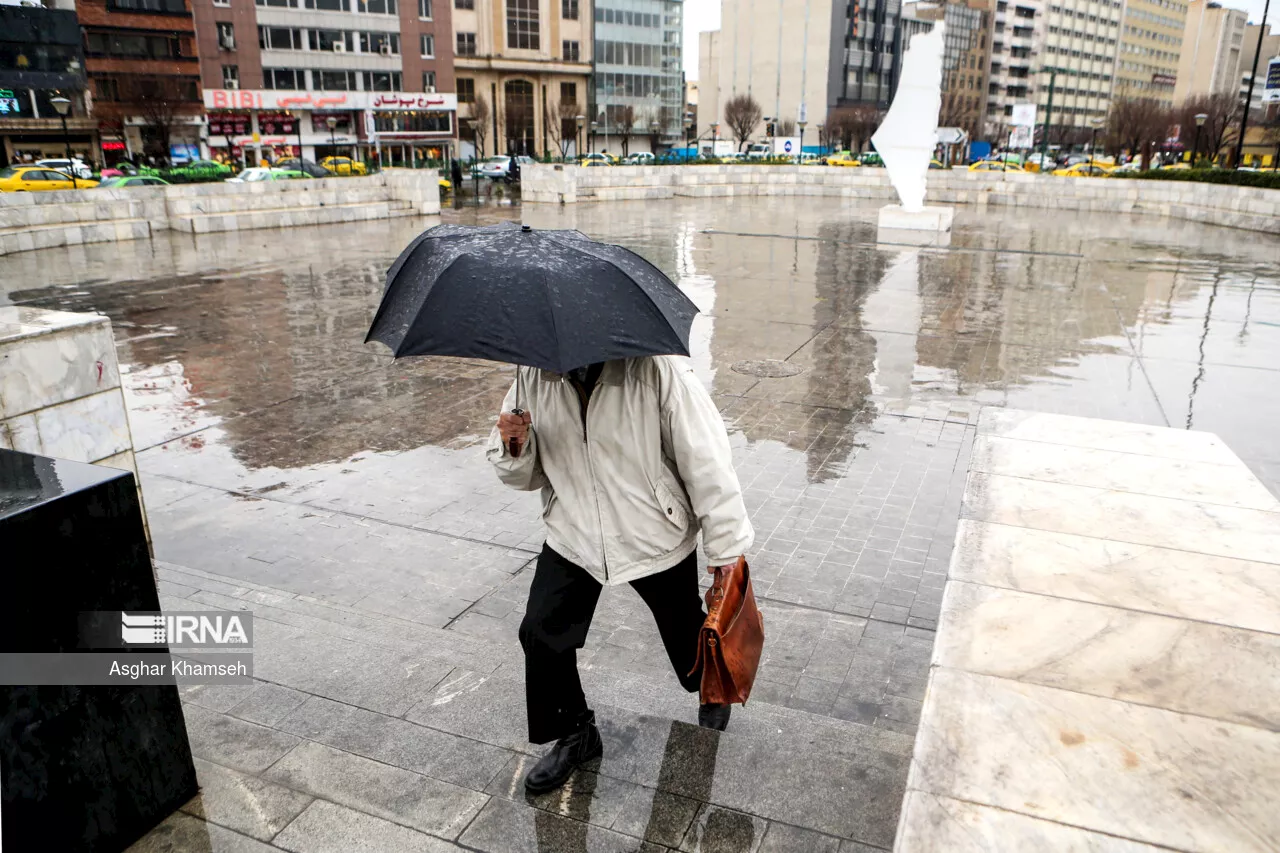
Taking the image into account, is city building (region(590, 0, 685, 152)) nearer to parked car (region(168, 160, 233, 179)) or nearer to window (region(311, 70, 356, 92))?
window (region(311, 70, 356, 92))

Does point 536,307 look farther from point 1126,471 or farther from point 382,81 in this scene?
point 382,81

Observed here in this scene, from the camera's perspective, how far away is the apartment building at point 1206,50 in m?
157

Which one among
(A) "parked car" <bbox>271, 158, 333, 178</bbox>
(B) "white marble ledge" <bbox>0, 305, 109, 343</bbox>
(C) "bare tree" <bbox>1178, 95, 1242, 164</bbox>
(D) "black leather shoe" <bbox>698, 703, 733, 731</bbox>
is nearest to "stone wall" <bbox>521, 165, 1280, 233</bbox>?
(A) "parked car" <bbox>271, 158, 333, 178</bbox>

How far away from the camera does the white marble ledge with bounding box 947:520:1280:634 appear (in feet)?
11.7

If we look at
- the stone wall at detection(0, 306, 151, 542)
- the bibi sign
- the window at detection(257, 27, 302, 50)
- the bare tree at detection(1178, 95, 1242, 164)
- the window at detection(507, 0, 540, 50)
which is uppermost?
the window at detection(507, 0, 540, 50)

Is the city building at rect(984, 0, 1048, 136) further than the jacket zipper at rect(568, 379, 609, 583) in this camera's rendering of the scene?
Yes

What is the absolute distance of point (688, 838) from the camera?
114 inches

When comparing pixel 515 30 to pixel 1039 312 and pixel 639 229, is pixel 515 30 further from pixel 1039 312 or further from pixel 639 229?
pixel 1039 312

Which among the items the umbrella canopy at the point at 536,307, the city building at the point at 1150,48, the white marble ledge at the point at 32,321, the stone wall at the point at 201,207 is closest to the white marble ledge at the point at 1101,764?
the umbrella canopy at the point at 536,307

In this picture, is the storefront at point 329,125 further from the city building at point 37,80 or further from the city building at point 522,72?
the city building at point 37,80

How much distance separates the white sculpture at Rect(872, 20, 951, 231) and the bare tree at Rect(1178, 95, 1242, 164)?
2229 centimetres

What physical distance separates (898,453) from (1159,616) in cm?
397

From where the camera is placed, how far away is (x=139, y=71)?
6028 centimetres

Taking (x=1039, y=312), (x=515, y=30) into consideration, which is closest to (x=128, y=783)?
(x=1039, y=312)
